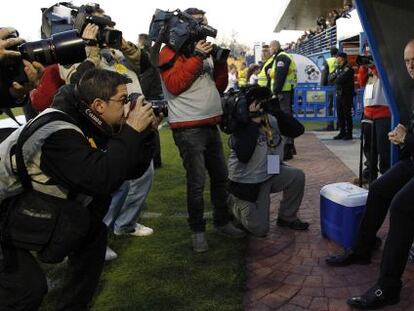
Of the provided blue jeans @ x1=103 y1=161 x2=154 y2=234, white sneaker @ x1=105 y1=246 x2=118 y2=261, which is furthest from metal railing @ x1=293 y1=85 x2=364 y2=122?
white sneaker @ x1=105 y1=246 x2=118 y2=261

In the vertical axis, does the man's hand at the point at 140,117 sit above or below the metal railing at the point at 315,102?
above

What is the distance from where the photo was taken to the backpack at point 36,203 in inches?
80.4

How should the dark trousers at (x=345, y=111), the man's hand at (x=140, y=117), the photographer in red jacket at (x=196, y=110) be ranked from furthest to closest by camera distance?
the dark trousers at (x=345, y=111)
the photographer in red jacket at (x=196, y=110)
the man's hand at (x=140, y=117)

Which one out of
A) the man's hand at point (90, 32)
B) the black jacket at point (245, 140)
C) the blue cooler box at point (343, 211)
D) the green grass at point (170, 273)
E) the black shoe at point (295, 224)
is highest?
the man's hand at point (90, 32)

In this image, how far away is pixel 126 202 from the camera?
167 inches

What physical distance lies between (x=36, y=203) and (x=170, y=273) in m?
1.72

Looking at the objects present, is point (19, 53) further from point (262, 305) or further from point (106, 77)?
point (262, 305)

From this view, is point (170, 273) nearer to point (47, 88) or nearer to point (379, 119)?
point (47, 88)

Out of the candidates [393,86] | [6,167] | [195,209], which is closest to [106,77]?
[6,167]

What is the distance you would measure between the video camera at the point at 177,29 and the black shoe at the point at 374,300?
218 centimetres

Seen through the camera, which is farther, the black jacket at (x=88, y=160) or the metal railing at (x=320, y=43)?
the metal railing at (x=320, y=43)

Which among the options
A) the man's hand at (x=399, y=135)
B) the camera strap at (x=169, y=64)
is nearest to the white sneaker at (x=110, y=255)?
the camera strap at (x=169, y=64)

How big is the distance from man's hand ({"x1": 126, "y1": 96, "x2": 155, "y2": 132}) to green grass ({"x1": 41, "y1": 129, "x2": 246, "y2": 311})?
57.4 inches

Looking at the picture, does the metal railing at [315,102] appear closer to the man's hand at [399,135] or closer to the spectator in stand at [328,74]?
the spectator in stand at [328,74]
